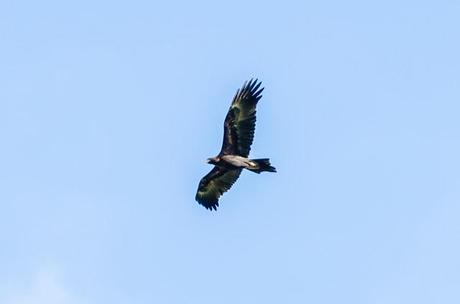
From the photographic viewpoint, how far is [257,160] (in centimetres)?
5591

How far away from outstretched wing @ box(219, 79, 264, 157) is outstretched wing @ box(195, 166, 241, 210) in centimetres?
213

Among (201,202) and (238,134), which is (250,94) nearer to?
(238,134)

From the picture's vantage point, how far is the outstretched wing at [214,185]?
60.5 metres

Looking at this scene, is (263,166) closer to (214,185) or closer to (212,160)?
(212,160)

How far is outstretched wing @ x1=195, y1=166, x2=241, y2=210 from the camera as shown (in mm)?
60531

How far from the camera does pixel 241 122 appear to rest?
192 ft

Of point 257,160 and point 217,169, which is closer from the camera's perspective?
point 257,160

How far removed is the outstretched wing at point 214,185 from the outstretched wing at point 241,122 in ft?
6.98

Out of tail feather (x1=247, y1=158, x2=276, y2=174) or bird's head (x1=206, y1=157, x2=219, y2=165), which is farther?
bird's head (x1=206, y1=157, x2=219, y2=165)

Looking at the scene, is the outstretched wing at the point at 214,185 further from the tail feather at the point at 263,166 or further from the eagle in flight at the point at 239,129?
the tail feather at the point at 263,166

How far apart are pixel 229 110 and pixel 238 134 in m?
1.05

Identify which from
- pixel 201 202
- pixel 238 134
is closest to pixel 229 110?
pixel 238 134

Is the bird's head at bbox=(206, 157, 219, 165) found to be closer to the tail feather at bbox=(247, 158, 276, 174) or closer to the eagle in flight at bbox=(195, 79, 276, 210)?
the eagle in flight at bbox=(195, 79, 276, 210)

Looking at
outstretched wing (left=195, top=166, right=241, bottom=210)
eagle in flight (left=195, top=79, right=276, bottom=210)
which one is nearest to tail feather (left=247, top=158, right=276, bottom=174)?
eagle in flight (left=195, top=79, right=276, bottom=210)
